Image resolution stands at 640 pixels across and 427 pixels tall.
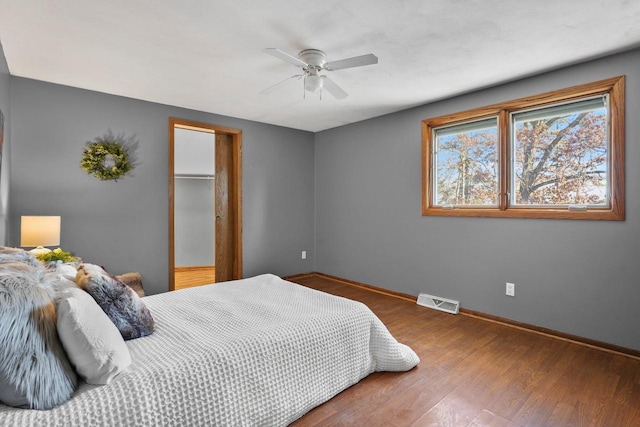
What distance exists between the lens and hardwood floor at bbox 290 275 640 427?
5.99ft

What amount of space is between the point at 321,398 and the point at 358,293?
257 cm

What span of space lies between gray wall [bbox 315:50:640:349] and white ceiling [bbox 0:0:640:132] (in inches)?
25.6

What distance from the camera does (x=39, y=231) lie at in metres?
2.68

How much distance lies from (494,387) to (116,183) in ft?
13.5

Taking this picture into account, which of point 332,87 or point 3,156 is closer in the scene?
point 3,156

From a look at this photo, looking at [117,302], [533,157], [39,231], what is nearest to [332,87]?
[533,157]

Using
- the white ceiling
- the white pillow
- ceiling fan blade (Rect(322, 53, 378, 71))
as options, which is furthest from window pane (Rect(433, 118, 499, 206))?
the white pillow

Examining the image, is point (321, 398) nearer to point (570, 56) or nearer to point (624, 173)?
point (624, 173)

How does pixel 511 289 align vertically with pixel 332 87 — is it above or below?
below

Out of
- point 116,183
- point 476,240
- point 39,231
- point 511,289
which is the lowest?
point 511,289

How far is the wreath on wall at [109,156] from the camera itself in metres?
3.45

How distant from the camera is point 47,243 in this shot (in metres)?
2.71

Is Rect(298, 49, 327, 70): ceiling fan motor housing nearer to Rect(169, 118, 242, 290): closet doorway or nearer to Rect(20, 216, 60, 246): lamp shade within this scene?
Rect(169, 118, 242, 290): closet doorway

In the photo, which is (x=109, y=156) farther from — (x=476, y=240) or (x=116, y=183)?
(x=476, y=240)
